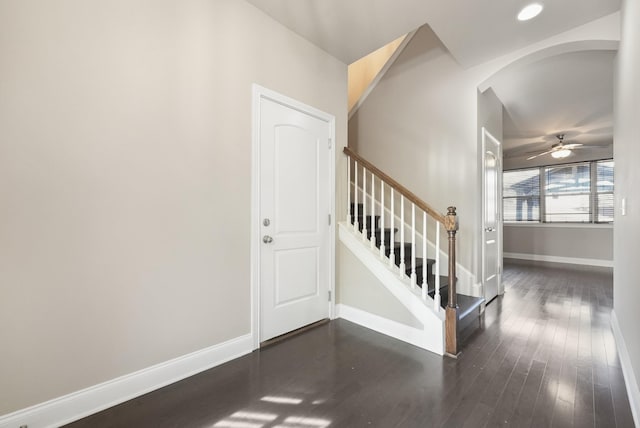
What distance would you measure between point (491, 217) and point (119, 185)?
3987mm

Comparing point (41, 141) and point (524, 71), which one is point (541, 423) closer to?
point (41, 141)

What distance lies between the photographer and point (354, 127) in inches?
168

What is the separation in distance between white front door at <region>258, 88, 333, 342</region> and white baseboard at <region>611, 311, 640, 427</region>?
6.92 feet

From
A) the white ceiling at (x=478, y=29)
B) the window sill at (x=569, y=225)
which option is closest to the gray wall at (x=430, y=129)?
the white ceiling at (x=478, y=29)

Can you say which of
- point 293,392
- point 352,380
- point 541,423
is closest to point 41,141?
point 293,392

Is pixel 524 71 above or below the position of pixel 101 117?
above

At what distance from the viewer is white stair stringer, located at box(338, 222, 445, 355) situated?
2.23 metres

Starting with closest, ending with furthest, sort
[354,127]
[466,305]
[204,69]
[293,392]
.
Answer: [293,392], [204,69], [466,305], [354,127]

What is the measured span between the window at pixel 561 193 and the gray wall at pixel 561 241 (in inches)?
8.6

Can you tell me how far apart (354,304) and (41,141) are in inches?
102

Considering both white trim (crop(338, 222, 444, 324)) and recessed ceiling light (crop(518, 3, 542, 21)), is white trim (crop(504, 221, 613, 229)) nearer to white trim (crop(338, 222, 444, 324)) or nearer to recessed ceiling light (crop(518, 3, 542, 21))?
recessed ceiling light (crop(518, 3, 542, 21))

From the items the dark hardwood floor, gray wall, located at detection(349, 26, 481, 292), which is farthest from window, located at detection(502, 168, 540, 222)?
the dark hardwood floor

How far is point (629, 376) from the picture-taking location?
67.8 inches

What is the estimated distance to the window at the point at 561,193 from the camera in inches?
234
